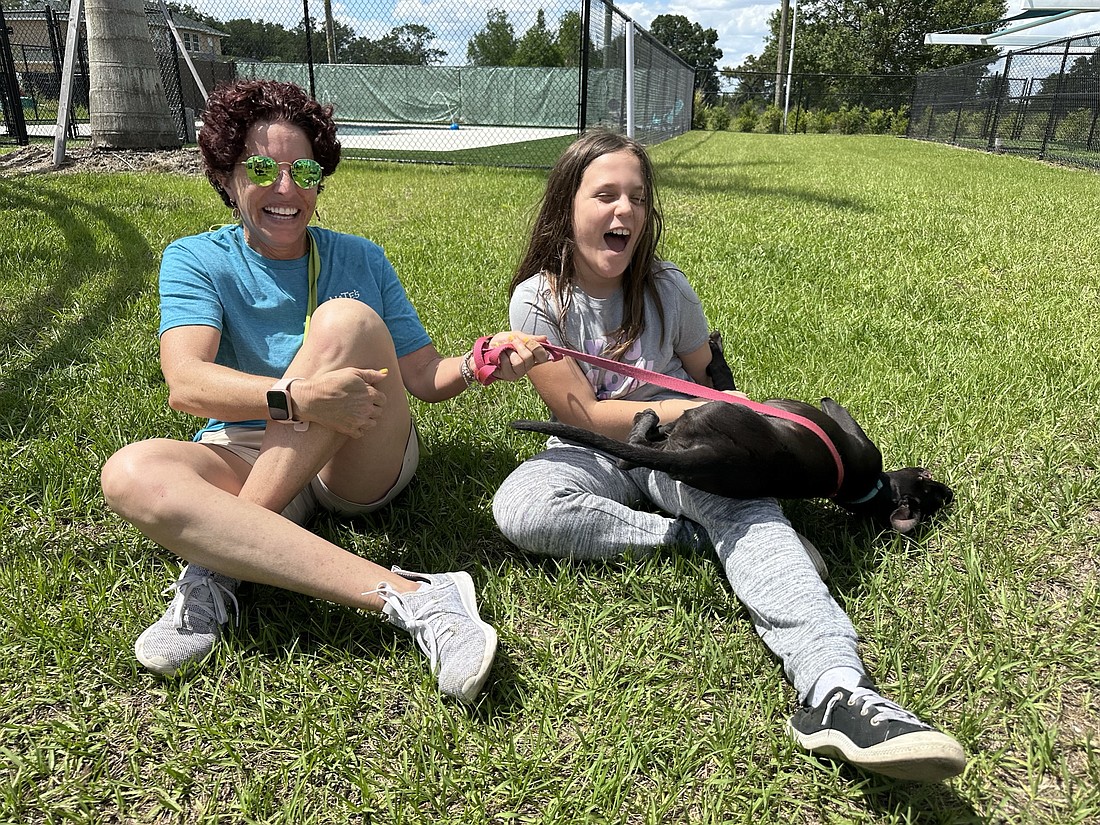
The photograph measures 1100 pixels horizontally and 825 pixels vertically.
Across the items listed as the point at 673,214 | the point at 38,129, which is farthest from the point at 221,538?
the point at 38,129

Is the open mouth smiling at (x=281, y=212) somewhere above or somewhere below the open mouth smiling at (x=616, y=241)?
above

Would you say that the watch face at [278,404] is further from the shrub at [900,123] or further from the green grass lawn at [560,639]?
the shrub at [900,123]

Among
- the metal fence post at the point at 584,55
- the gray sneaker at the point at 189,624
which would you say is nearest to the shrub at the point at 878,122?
the metal fence post at the point at 584,55

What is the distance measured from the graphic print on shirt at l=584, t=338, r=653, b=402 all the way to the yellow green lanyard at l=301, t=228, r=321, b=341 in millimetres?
847

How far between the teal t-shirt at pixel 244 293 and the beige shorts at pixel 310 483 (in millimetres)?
53

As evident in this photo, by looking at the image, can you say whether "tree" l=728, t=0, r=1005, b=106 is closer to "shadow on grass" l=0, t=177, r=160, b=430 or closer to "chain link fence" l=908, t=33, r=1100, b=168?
"chain link fence" l=908, t=33, r=1100, b=168

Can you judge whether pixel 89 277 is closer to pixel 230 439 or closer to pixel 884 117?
pixel 230 439

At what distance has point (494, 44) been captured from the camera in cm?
1374

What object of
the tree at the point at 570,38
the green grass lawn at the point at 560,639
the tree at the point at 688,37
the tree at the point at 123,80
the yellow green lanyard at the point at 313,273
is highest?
the tree at the point at 688,37

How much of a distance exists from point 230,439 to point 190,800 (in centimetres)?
97

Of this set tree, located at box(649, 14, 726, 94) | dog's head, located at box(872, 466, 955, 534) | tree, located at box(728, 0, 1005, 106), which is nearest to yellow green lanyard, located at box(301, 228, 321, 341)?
dog's head, located at box(872, 466, 955, 534)

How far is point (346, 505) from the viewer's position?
236cm

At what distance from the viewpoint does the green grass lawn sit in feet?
5.15

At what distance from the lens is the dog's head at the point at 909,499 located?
2.36 metres
